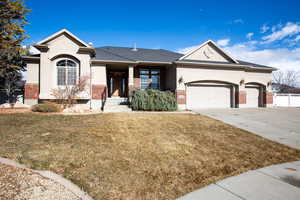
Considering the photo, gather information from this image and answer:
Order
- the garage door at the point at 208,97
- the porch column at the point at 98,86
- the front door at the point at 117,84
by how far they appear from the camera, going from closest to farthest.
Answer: the porch column at the point at 98,86
the garage door at the point at 208,97
the front door at the point at 117,84

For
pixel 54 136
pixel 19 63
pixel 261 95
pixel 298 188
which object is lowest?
pixel 298 188

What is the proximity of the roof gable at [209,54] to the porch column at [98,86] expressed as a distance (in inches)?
321

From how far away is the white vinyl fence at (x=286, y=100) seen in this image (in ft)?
61.1

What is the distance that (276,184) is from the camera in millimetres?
3371

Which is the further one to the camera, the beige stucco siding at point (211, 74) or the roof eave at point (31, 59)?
the beige stucco siding at point (211, 74)

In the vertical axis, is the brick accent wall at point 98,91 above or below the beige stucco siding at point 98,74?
below

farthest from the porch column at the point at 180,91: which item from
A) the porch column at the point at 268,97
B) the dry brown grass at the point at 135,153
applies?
the porch column at the point at 268,97

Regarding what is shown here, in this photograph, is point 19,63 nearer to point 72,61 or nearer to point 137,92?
point 72,61

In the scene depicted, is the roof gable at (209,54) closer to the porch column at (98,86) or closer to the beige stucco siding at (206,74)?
the beige stucco siding at (206,74)

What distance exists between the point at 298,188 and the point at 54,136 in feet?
22.6

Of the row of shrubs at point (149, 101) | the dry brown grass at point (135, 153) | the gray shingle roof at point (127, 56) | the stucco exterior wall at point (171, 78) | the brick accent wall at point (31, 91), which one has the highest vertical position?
the gray shingle roof at point (127, 56)

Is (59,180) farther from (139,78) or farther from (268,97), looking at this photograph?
(268,97)

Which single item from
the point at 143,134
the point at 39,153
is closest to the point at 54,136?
the point at 39,153

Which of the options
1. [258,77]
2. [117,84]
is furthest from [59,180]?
[258,77]
